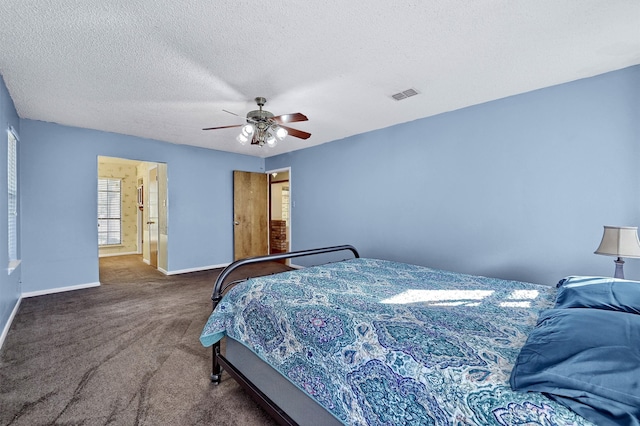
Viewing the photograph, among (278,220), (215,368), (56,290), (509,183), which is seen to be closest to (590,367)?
(215,368)

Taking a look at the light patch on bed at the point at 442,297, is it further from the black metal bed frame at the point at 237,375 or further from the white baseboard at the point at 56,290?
the white baseboard at the point at 56,290

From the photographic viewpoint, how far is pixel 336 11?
1870mm

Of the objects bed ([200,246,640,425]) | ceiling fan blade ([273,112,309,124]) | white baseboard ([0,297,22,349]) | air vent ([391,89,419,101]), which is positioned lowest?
white baseboard ([0,297,22,349])

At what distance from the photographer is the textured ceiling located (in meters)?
1.86

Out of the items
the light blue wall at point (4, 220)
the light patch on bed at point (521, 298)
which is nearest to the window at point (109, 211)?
the light blue wall at point (4, 220)

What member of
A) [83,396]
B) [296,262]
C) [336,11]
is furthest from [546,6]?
[296,262]

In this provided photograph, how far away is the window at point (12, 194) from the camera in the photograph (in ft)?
10.5

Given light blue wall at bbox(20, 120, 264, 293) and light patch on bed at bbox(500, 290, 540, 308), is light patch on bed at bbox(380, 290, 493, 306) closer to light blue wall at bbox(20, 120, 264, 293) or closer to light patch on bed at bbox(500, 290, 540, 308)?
light patch on bed at bbox(500, 290, 540, 308)

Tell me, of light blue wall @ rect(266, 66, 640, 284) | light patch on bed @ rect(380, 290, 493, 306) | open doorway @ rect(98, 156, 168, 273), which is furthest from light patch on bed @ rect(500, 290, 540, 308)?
open doorway @ rect(98, 156, 168, 273)

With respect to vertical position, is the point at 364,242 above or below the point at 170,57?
below

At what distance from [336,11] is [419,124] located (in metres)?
2.47

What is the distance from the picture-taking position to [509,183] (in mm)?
3205

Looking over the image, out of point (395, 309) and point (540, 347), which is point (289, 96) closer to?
point (395, 309)

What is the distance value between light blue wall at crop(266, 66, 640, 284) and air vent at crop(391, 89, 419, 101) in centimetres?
82
